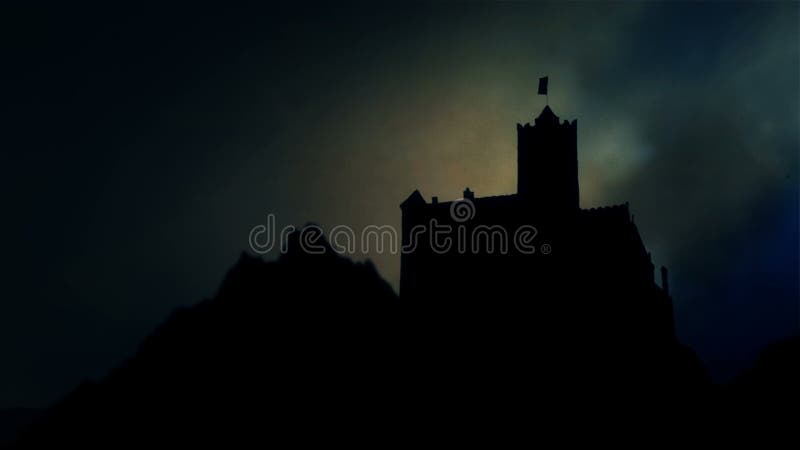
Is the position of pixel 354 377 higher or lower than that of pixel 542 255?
lower

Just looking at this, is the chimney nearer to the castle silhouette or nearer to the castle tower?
the castle silhouette

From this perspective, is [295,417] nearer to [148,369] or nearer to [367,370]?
[367,370]

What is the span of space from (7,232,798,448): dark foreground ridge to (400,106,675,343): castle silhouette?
3.35 feet

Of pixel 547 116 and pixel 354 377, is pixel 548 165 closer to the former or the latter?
pixel 547 116

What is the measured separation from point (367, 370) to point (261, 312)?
19.2 meters

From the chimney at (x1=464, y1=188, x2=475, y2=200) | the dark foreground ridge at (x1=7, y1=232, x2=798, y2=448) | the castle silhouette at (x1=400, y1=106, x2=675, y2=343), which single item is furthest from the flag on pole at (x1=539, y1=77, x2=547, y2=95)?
the dark foreground ridge at (x1=7, y1=232, x2=798, y2=448)

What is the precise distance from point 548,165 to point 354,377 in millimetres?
24465

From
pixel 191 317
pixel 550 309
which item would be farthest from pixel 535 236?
pixel 191 317

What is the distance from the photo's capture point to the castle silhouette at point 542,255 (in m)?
34.2

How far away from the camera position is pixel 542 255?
3575 cm

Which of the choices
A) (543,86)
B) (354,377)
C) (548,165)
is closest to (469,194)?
(548,165)

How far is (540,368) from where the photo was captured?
32.4 metres

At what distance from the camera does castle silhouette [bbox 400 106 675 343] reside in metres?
34.2

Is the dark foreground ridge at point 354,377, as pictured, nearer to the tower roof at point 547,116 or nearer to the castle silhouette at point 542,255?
the castle silhouette at point 542,255
